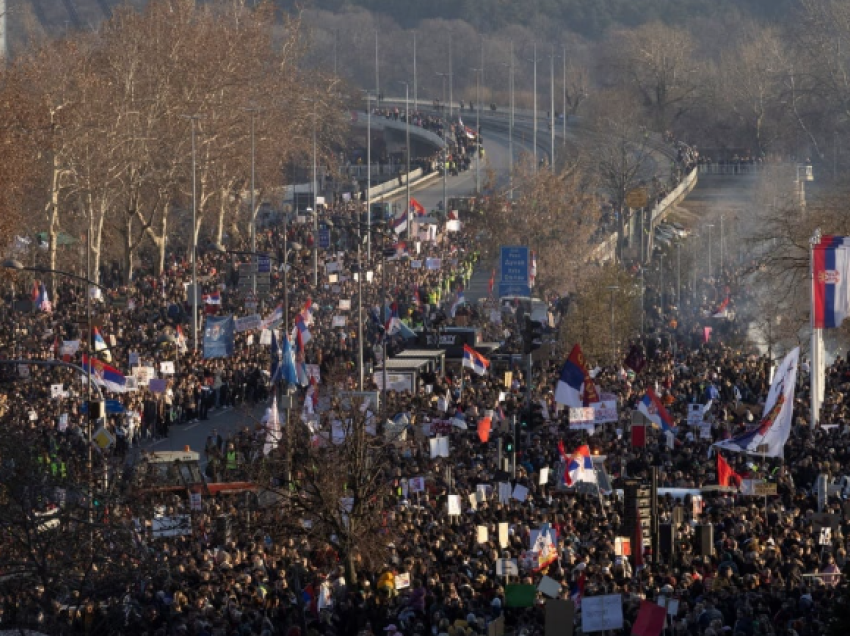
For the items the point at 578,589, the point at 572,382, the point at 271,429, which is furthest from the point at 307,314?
the point at 578,589

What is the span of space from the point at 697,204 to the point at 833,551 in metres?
89.6

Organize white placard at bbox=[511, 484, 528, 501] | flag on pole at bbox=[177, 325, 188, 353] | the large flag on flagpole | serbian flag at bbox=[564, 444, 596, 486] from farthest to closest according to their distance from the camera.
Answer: flag on pole at bbox=[177, 325, 188, 353] → the large flag on flagpole → serbian flag at bbox=[564, 444, 596, 486] → white placard at bbox=[511, 484, 528, 501]

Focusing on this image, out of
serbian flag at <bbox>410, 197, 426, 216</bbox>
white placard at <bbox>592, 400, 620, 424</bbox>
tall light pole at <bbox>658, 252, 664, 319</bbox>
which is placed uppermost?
white placard at <bbox>592, 400, 620, 424</bbox>

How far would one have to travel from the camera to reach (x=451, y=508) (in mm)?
32938

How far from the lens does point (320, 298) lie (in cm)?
6900

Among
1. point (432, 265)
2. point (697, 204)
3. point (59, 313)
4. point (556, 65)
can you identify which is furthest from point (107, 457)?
point (556, 65)

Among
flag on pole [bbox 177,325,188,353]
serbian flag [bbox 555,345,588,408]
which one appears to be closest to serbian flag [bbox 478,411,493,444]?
serbian flag [bbox 555,345,588,408]

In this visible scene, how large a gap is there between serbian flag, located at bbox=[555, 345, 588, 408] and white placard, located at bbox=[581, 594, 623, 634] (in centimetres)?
1516

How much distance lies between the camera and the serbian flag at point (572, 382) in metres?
40.1

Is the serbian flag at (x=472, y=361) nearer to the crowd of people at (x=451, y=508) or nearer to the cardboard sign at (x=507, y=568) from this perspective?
the crowd of people at (x=451, y=508)

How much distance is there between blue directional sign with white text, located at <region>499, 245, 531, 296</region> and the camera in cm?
5884

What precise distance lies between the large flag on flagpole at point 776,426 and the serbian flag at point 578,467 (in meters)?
2.41

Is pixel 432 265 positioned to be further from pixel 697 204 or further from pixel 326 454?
pixel 697 204

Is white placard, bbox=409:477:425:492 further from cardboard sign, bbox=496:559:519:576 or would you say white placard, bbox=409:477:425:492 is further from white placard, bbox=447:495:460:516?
cardboard sign, bbox=496:559:519:576
